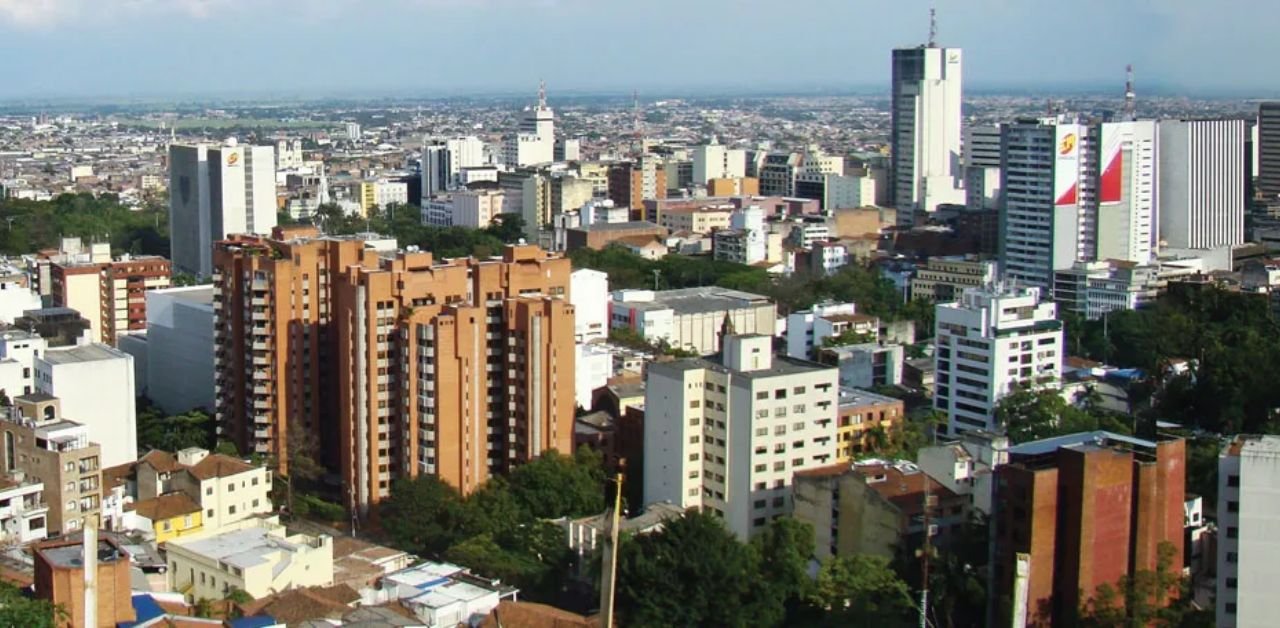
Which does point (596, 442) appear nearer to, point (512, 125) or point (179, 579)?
point (179, 579)

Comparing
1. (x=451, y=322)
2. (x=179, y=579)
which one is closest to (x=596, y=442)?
(x=451, y=322)

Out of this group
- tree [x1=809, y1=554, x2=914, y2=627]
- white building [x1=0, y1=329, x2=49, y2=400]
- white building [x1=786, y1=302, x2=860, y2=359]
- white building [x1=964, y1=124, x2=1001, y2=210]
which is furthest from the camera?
white building [x1=964, y1=124, x2=1001, y2=210]

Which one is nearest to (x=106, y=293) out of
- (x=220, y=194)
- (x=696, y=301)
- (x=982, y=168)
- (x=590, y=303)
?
(x=590, y=303)

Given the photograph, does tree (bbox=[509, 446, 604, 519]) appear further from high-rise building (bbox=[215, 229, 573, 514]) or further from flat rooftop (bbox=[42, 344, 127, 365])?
flat rooftop (bbox=[42, 344, 127, 365])

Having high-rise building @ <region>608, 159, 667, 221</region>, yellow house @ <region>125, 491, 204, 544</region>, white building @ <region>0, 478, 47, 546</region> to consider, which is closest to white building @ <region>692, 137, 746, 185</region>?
high-rise building @ <region>608, 159, 667, 221</region>

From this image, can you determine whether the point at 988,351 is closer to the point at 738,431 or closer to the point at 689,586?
the point at 738,431

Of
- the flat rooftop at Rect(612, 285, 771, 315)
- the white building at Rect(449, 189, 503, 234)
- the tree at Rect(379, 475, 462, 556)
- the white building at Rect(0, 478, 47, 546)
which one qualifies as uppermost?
the white building at Rect(449, 189, 503, 234)

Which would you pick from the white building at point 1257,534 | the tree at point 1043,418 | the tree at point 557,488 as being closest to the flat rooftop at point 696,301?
the tree at point 1043,418

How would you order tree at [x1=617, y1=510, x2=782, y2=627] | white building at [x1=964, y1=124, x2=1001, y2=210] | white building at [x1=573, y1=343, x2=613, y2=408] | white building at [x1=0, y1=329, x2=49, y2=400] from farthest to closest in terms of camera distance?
1. white building at [x1=964, y1=124, x2=1001, y2=210]
2. white building at [x1=573, y1=343, x2=613, y2=408]
3. white building at [x1=0, y1=329, x2=49, y2=400]
4. tree at [x1=617, y1=510, x2=782, y2=627]
